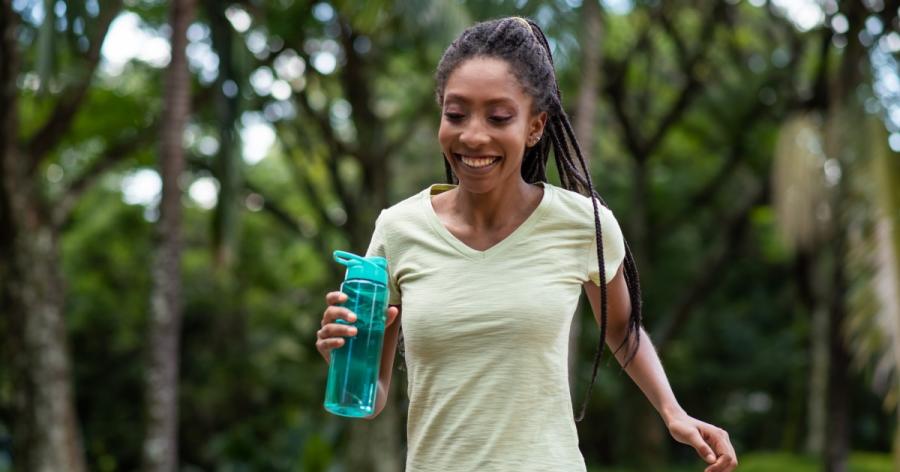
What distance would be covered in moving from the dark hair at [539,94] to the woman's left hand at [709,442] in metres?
0.19

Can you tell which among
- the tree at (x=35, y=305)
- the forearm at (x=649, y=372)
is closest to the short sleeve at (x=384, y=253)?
the forearm at (x=649, y=372)

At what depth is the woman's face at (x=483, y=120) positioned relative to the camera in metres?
2.29

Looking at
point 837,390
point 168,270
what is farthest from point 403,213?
point 837,390

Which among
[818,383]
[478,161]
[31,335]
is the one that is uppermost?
[478,161]

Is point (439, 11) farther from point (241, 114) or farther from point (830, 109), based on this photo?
point (830, 109)

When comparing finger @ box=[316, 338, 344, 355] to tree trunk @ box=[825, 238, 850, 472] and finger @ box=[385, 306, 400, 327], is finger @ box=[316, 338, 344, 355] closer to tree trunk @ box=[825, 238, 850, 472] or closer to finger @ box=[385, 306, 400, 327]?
finger @ box=[385, 306, 400, 327]

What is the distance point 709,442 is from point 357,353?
2.36 feet

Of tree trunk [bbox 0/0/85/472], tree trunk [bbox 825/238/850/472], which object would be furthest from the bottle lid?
tree trunk [bbox 825/238/850/472]

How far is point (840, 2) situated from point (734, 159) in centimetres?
395

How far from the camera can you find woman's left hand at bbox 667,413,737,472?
2379mm

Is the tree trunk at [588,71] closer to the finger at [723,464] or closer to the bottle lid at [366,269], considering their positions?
the finger at [723,464]

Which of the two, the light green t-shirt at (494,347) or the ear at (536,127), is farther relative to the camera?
the ear at (536,127)

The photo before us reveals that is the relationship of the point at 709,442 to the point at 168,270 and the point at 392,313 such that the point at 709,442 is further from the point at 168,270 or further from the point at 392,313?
the point at 168,270

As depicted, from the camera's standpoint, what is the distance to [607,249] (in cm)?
246
